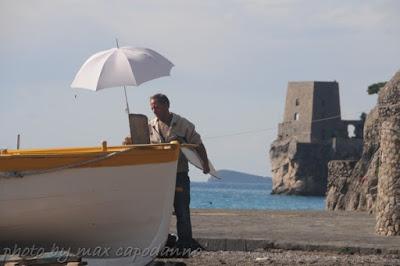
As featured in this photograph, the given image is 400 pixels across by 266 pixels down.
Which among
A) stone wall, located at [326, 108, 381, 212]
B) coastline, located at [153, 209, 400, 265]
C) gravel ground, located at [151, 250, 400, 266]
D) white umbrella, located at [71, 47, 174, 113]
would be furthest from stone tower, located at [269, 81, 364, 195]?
white umbrella, located at [71, 47, 174, 113]

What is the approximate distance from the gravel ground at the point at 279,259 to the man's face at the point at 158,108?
5.05 feet

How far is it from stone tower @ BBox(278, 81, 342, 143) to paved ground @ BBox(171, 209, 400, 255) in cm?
9953

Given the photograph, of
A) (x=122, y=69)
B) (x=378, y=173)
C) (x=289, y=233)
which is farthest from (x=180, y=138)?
(x=378, y=173)

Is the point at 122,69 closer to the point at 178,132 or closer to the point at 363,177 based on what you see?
the point at 178,132

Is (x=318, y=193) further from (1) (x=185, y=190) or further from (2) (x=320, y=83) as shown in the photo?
(1) (x=185, y=190)

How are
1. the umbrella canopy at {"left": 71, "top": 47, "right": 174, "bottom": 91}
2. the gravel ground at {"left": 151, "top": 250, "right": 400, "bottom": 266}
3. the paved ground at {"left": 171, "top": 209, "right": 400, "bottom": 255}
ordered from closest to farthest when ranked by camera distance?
the umbrella canopy at {"left": 71, "top": 47, "right": 174, "bottom": 91}
the gravel ground at {"left": 151, "top": 250, "right": 400, "bottom": 266}
the paved ground at {"left": 171, "top": 209, "right": 400, "bottom": 255}

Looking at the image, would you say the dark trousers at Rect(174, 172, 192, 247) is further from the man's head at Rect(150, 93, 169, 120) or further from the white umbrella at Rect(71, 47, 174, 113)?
Result: the white umbrella at Rect(71, 47, 174, 113)

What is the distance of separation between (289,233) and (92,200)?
497 centimetres

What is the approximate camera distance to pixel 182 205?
12.6 metres

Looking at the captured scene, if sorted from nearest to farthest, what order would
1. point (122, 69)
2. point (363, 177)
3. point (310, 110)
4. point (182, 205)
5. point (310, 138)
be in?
point (182, 205), point (122, 69), point (363, 177), point (310, 110), point (310, 138)

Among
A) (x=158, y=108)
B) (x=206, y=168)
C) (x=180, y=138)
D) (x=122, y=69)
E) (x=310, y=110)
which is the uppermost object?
(x=310, y=110)

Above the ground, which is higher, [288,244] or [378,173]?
[378,173]

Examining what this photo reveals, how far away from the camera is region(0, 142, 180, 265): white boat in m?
11.6

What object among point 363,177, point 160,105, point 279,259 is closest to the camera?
point 160,105
